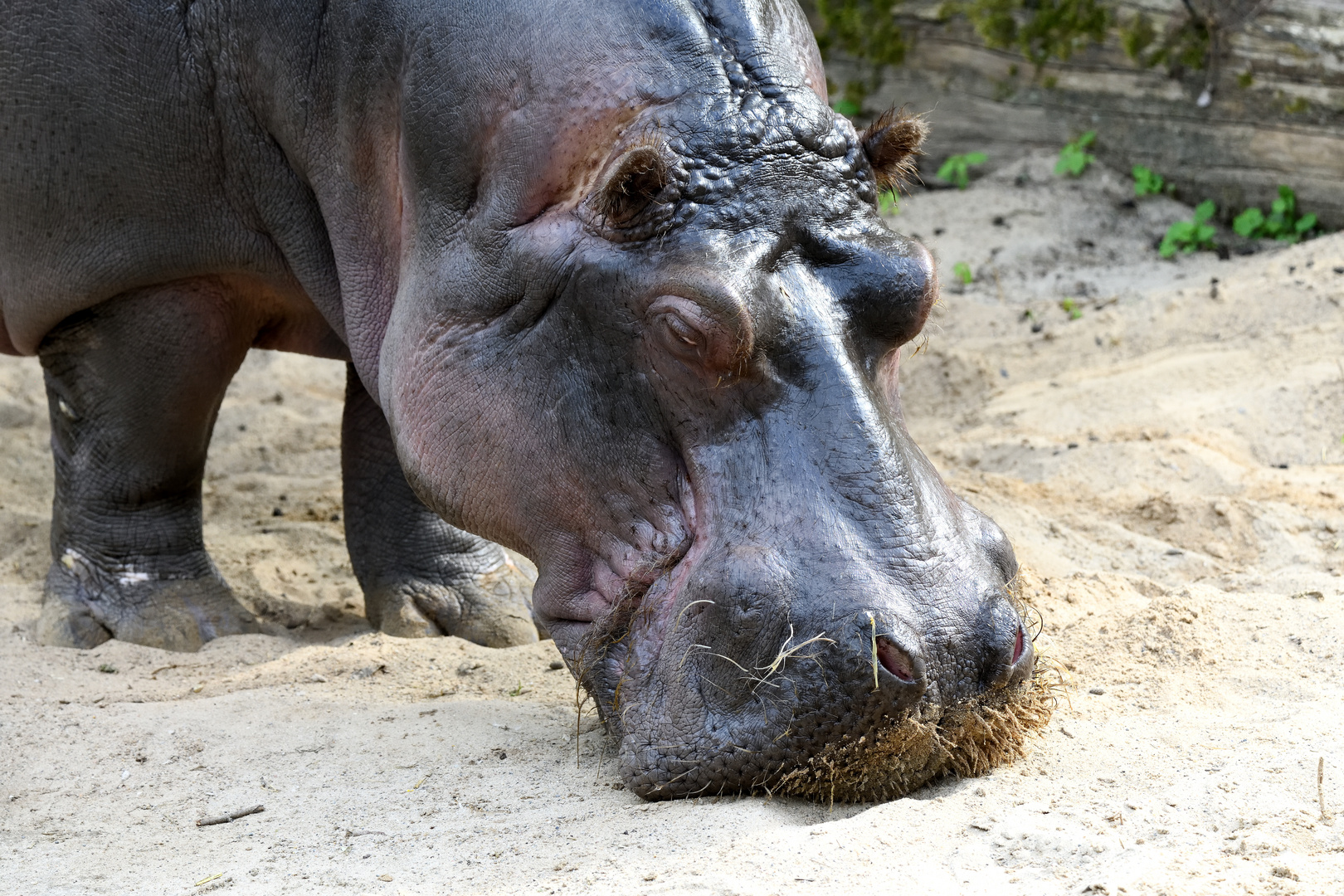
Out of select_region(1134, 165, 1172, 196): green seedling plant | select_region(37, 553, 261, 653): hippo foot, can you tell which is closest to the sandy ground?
select_region(37, 553, 261, 653): hippo foot

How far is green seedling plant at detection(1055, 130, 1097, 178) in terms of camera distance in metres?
8.02

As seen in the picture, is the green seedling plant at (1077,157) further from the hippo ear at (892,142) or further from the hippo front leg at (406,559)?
the hippo ear at (892,142)

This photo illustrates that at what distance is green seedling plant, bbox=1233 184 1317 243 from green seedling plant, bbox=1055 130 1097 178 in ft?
3.20

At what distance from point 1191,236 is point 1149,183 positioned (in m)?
0.50

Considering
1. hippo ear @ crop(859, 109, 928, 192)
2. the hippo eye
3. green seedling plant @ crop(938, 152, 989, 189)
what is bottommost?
green seedling plant @ crop(938, 152, 989, 189)

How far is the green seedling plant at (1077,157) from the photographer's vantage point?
802 centimetres

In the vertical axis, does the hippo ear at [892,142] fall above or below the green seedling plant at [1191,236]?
above

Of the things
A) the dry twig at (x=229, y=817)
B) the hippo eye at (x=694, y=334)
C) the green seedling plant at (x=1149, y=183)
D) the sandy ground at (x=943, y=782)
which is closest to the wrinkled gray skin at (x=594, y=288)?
the hippo eye at (x=694, y=334)

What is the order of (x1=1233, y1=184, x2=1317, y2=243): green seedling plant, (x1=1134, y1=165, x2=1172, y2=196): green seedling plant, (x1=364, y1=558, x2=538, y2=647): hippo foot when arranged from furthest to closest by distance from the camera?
(x1=1134, y1=165, x2=1172, y2=196): green seedling plant
(x1=1233, y1=184, x2=1317, y2=243): green seedling plant
(x1=364, y1=558, x2=538, y2=647): hippo foot

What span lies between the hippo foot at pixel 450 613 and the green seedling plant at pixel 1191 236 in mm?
4306

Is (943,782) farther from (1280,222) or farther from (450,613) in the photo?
(1280,222)

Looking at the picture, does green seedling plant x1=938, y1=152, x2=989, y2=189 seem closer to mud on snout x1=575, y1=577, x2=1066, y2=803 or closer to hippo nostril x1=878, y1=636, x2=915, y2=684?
mud on snout x1=575, y1=577, x2=1066, y2=803

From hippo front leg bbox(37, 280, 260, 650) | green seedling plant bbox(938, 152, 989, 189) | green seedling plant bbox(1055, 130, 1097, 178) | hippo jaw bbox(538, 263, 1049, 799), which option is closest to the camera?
hippo jaw bbox(538, 263, 1049, 799)

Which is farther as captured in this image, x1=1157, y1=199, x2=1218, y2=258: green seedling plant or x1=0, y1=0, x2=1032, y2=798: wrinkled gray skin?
x1=1157, y1=199, x2=1218, y2=258: green seedling plant
